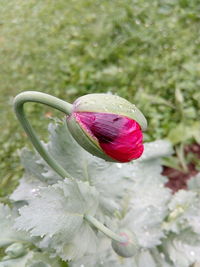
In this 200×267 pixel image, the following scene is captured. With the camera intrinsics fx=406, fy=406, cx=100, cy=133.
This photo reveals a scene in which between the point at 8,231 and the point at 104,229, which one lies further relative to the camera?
the point at 8,231

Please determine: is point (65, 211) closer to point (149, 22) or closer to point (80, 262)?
point (80, 262)

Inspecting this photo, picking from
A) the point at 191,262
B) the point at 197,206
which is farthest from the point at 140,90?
the point at 191,262

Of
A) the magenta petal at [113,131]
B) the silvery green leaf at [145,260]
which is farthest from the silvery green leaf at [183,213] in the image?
the magenta petal at [113,131]

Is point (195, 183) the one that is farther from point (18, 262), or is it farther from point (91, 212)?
point (18, 262)

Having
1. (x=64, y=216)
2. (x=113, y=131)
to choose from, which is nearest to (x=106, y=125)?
(x=113, y=131)

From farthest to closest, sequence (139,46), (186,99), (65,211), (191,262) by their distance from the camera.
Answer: (139,46) < (186,99) < (191,262) < (65,211)
